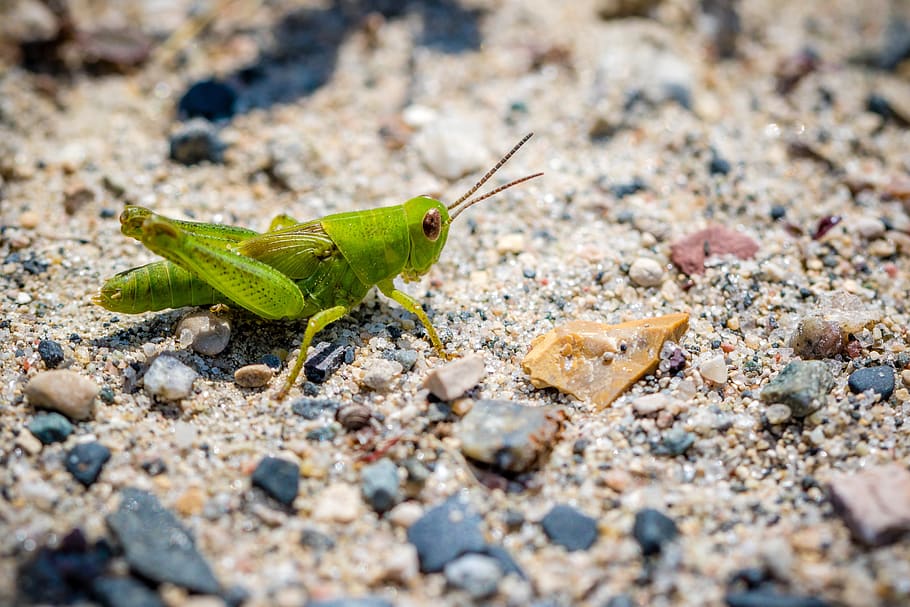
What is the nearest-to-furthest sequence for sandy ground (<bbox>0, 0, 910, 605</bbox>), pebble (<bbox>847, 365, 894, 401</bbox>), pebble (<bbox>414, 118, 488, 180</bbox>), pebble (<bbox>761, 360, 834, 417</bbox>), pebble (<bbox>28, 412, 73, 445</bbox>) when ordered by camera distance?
sandy ground (<bbox>0, 0, 910, 605</bbox>) < pebble (<bbox>28, 412, 73, 445</bbox>) < pebble (<bbox>761, 360, 834, 417</bbox>) < pebble (<bbox>847, 365, 894, 401</bbox>) < pebble (<bbox>414, 118, 488, 180</bbox>)

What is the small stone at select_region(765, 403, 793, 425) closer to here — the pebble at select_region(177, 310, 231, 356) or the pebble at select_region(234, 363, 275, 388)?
the pebble at select_region(234, 363, 275, 388)

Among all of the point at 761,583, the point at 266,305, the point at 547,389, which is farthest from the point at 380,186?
the point at 761,583

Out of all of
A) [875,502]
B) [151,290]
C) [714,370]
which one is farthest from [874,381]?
[151,290]

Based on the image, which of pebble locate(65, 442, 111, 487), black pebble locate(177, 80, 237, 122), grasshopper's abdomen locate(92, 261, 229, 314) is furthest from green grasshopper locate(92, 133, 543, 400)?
black pebble locate(177, 80, 237, 122)

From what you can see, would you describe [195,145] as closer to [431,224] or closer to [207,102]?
[207,102]

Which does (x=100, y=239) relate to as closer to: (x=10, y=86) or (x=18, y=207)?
(x=18, y=207)

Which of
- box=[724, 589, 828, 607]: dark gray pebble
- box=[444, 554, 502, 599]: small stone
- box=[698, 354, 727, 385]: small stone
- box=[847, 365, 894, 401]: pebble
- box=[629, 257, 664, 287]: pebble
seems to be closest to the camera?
box=[724, 589, 828, 607]: dark gray pebble
